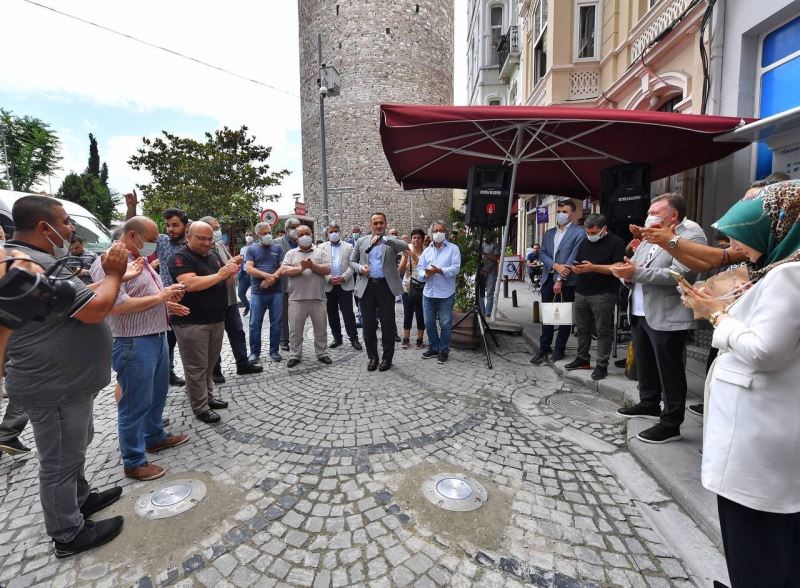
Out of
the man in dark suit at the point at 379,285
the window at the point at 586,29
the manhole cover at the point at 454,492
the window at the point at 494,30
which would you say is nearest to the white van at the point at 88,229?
the man in dark suit at the point at 379,285

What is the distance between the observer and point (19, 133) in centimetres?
3281

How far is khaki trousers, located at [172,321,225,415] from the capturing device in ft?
11.8

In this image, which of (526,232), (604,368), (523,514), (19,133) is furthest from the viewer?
(19,133)

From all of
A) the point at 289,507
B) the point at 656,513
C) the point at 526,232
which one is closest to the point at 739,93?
the point at 656,513

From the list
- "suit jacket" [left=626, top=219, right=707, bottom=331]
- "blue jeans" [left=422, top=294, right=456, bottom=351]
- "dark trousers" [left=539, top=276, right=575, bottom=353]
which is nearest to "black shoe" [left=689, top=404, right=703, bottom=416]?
"suit jacket" [left=626, top=219, right=707, bottom=331]

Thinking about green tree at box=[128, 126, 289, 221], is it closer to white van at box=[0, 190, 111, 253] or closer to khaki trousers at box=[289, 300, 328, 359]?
white van at box=[0, 190, 111, 253]

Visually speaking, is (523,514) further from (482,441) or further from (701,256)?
(701,256)

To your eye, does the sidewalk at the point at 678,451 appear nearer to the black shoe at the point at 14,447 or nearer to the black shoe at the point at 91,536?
the black shoe at the point at 91,536

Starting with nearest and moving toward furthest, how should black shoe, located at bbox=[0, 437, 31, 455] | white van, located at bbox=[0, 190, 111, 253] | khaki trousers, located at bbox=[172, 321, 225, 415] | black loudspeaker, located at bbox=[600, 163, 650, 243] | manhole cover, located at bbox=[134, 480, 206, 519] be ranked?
Answer: manhole cover, located at bbox=[134, 480, 206, 519], black shoe, located at bbox=[0, 437, 31, 455], khaki trousers, located at bbox=[172, 321, 225, 415], black loudspeaker, located at bbox=[600, 163, 650, 243], white van, located at bbox=[0, 190, 111, 253]

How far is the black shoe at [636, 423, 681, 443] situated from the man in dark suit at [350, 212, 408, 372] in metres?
2.95

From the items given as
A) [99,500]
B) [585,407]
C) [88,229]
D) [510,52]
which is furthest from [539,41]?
[99,500]

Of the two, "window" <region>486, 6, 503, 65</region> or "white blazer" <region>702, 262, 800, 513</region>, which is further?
"window" <region>486, 6, 503, 65</region>

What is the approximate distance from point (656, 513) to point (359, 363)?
3.78 metres

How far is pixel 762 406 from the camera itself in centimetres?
132
